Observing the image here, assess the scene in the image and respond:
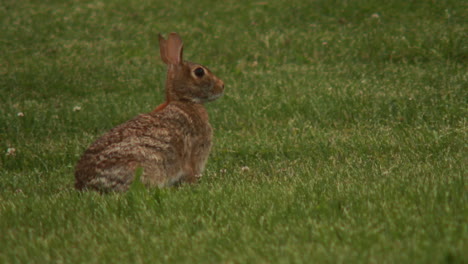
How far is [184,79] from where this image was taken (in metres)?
8.42

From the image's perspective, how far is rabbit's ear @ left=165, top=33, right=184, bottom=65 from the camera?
27.4 ft

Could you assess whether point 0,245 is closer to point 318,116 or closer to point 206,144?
point 206,144

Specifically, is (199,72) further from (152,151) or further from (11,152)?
(11,152)

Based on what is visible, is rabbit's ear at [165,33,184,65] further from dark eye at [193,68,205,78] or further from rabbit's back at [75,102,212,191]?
rabbit's back at [75,102,212,191]

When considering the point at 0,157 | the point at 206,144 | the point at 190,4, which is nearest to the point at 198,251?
the point at 206,144

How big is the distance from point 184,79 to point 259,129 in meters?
3.28

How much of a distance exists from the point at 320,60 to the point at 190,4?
8.43 meters

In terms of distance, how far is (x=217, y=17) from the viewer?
2116cm

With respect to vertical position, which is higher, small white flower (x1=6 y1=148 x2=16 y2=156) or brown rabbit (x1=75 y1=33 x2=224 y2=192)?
brown rabbit (x1=75 y1=33 x2=224 y2=192)

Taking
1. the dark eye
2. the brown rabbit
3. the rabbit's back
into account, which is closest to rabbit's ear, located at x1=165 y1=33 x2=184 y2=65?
the brown rabbit

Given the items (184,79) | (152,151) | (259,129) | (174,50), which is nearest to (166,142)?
(152,151)

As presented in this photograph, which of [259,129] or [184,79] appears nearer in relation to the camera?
[184,79]

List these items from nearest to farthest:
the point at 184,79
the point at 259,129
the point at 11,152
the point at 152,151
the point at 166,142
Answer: the point at 152,151, the point at 166,142, the point at 184,79, the point at 11,152, the point at 259,129

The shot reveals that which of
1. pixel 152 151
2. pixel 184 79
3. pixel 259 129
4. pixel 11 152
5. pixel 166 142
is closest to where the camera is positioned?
pixel 152 151
